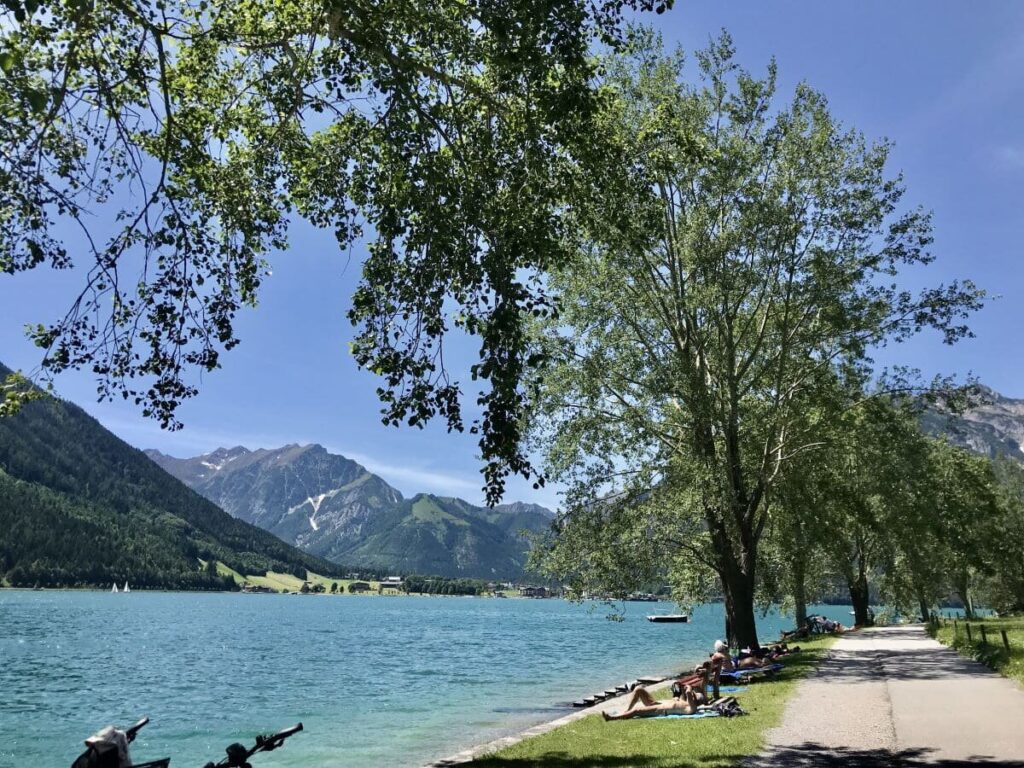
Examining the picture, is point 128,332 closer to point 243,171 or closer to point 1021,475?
point 243,171

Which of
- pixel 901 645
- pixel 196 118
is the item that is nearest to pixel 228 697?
pixel 196 118

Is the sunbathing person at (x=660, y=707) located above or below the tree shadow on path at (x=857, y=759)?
below

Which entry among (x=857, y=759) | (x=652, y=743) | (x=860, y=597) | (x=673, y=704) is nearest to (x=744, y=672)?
(x=673, y=704)

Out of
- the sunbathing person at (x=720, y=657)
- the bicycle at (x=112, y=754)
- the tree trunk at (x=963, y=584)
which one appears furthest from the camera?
the tree trunk at (x=963, y=584)

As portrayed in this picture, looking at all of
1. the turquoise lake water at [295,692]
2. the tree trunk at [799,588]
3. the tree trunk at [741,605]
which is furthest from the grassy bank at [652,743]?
the tree trunk at [799,588]

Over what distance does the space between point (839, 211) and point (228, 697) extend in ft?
112

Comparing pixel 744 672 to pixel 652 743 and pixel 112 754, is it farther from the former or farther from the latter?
pixel 112 754

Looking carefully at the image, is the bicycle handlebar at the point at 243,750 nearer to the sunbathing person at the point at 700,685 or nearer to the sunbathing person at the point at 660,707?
the sunbathing person at the point at 660,707

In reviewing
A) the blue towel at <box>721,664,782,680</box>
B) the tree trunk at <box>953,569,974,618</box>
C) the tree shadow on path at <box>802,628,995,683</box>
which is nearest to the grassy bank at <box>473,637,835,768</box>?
the blue towel at <box>721,664,782,680</box>

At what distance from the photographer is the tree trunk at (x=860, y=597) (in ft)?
191

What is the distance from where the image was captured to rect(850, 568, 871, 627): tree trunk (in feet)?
191

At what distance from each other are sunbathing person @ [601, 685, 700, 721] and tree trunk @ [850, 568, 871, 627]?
4734 cm

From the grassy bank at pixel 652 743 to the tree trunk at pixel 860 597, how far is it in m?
46.7

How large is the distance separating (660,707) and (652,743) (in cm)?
417
